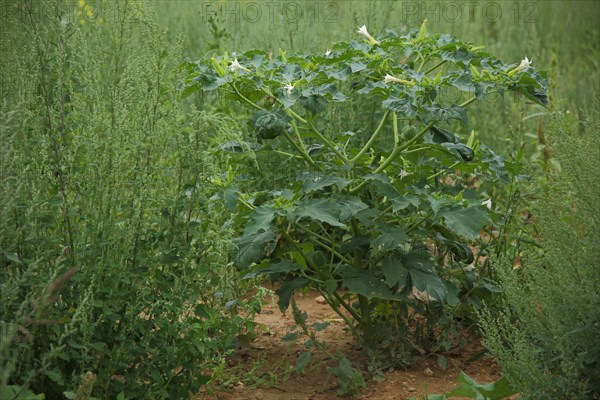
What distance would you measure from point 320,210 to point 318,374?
0.78 m

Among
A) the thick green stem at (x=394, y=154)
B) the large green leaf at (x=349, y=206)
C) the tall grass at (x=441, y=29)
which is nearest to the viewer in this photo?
the large green leaf at (x=349, y=206)

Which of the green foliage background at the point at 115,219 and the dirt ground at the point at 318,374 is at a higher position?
the green foliage background at the point at 115,219

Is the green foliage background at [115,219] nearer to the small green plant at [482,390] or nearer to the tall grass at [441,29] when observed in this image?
the small green plant at [482,390]

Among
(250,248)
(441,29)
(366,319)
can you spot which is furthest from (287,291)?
(441,29)

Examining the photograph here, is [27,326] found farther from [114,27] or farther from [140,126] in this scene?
[114,27]

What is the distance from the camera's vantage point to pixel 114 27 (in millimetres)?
2764

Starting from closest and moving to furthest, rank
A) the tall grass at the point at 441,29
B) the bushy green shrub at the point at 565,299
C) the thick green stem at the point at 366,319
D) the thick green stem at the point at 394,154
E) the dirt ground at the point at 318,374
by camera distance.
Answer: the bushy green shrub at the point at 565,299, the thick green stem at the point at 394,154, the dirt ground at the point at 318,374, the thick green stem at the point at 366,319, the tall grass at the point at 441,29

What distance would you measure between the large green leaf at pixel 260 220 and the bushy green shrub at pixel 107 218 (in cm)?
11

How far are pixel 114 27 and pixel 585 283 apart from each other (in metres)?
1.68

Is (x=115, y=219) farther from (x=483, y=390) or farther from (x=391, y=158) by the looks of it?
(x=483, y=390)

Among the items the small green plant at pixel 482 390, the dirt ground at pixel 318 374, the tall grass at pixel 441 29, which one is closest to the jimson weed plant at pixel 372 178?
the dirt ground at pixel 318 374

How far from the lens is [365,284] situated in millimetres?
2957

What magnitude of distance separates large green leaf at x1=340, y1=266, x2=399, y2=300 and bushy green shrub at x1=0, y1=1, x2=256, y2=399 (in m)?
0.48

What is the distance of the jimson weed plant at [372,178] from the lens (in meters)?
2.78
